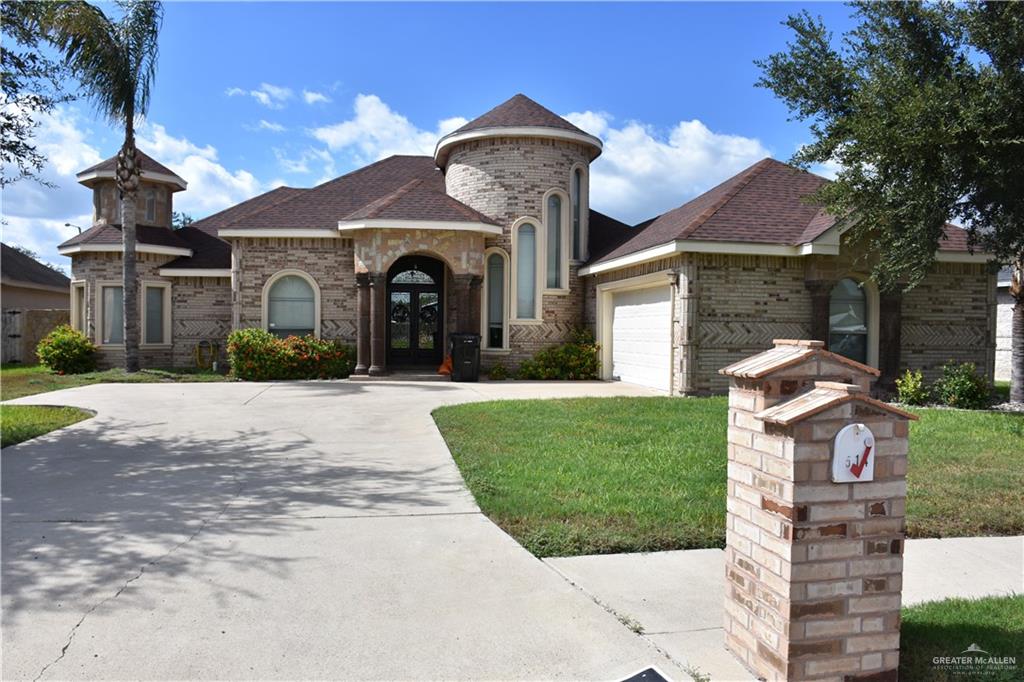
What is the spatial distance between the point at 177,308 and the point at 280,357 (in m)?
5.60

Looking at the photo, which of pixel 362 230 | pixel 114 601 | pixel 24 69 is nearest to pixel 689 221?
pixel 362 230

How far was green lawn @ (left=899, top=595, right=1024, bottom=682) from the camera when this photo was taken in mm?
3314

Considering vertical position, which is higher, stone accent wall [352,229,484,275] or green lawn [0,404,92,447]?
stone accent wall [352,229,484,275]

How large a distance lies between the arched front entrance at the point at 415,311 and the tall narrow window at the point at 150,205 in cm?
842

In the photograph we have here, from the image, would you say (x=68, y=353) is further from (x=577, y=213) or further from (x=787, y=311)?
(x=787, y=311)

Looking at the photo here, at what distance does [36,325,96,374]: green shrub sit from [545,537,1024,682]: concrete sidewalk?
19.5m

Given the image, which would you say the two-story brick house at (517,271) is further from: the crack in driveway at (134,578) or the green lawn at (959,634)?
the crack in driveway at (134,578)

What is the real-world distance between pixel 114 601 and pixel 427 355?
1636 centimetres

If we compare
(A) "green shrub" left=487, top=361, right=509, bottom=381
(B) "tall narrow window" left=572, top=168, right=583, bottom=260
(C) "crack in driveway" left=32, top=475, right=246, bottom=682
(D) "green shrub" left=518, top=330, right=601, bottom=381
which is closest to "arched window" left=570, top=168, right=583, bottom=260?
(B) "tall narrow window" left=572, top=168, right=583, bottom=260

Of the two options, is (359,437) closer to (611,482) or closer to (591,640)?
(611,482)

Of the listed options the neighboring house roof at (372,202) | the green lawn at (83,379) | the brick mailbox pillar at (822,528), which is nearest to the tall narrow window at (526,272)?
the neighboring house roof at (372,202)

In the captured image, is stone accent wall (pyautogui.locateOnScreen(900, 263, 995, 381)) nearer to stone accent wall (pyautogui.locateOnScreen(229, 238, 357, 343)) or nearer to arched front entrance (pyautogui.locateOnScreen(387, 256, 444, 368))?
arched front entrance (pyautogui.locateOnScreen(387, 256, 444, 368))

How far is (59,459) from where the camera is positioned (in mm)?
7750

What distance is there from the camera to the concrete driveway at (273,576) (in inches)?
133
